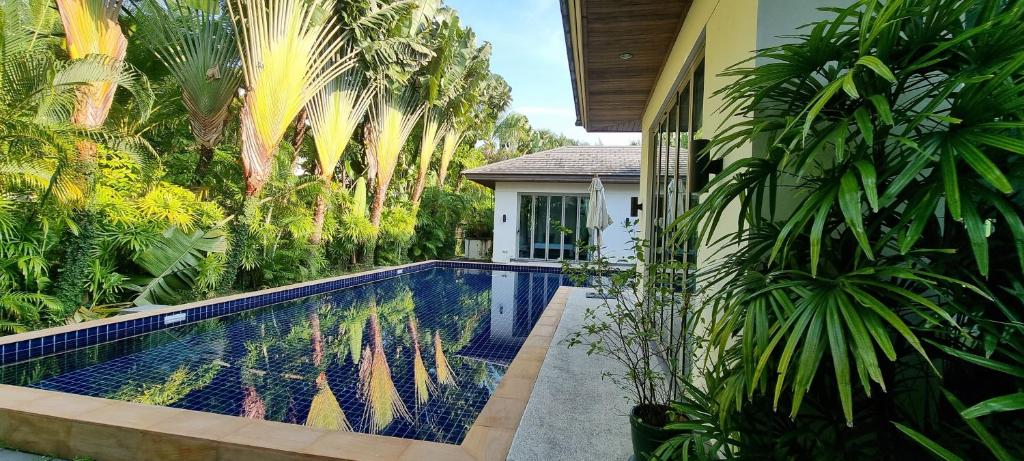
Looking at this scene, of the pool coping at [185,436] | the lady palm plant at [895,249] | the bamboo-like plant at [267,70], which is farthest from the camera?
the bamboo-like plant at [267,70]

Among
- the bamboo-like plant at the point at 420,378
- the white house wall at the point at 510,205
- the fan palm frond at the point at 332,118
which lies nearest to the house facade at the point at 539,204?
the white house wall at the point at 510,205

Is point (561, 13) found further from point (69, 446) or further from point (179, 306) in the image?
point (179, 306)

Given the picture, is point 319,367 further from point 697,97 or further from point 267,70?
point 267,70

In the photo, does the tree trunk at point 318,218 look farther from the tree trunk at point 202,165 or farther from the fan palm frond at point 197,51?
the fan palm frond at point 197,51

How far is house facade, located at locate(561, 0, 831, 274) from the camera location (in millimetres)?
2414

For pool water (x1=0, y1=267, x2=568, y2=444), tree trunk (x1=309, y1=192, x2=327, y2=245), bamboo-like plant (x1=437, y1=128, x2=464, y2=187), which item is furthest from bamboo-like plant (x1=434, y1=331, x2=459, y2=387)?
bamboo-like plant (x1=437, y1=128, x2=464, y2=187)

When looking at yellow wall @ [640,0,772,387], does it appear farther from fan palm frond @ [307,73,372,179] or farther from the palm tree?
fan palm frond @ [307,73,372,179]

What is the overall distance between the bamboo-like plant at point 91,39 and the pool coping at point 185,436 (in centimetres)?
375

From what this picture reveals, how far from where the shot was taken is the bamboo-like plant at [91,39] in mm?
5602

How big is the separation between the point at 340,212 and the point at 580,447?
10456mm

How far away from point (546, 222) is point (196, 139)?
11016 mm

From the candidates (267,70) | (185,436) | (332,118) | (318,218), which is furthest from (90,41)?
(185,436)

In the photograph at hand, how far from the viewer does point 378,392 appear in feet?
14.6

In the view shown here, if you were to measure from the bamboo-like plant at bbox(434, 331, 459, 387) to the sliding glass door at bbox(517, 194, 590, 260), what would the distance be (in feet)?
35.9
